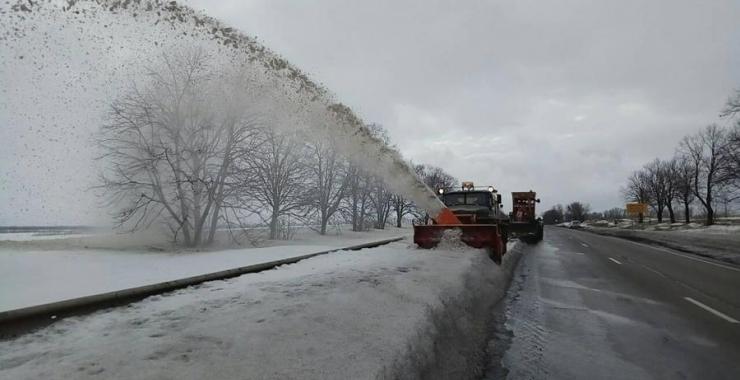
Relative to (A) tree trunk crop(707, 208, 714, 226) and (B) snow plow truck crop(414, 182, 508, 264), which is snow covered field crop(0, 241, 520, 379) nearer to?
(B) snow plow truck crop(414, 182, 508, 264)

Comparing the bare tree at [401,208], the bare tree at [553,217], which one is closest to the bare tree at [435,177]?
the bare tree at [401,208]

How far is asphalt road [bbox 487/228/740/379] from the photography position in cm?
475

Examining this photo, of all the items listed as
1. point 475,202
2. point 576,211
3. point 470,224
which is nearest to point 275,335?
point 470,224

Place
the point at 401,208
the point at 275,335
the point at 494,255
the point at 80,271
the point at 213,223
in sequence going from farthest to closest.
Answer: the point at 401,208 → the point at 213,223 → the point at 494,255 → the point at 80,271 → the point at 275,335

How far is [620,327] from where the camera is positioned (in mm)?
6438

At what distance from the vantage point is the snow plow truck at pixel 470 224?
12.9 metres

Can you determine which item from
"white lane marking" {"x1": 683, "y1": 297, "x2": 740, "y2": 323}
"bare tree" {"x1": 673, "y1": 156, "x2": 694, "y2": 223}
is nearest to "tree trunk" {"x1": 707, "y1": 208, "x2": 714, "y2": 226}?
"bare tree" {"x1": 673, "y1": 156, "x2": 694, "y2": 223}

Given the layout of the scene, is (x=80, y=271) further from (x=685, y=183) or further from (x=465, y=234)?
(x=685, y=183)

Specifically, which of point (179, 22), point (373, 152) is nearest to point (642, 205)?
point (373, 152)

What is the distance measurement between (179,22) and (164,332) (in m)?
8.60

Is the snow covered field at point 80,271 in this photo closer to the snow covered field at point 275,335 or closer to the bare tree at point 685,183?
the snow covered field at point 275,335

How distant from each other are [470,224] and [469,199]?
2.77 m

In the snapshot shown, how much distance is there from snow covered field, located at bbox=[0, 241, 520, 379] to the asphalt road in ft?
1.83

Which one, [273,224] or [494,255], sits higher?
[273,224]
